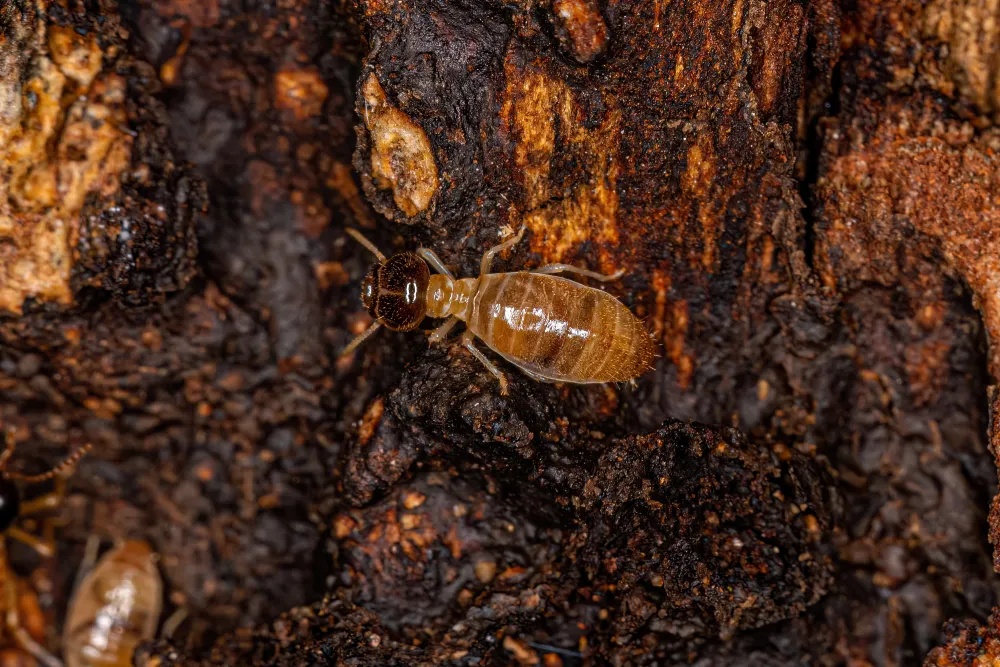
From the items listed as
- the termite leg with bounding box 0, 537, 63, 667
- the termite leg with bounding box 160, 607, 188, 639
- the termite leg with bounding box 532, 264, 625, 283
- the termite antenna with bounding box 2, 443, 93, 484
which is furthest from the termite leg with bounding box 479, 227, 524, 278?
the termite leg with bounding box 0, 537, 63, 667

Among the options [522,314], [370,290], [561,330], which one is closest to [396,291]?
[370,290]

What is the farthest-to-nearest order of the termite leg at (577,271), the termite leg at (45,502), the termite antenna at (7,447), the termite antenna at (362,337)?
the termite leg at (45,502), the termite antenna at (7,447), the termite antenna at (362,337), the termite leg at (577,271)

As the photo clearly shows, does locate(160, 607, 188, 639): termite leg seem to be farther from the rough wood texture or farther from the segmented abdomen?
the segmented abdomen

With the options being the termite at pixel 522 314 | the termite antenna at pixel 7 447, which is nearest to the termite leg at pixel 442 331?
the termite at pixel 522 314

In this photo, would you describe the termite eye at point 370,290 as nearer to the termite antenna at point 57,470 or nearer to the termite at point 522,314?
the termite at point 522,314

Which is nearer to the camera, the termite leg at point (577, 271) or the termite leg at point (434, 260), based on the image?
the termite leg at point (577, 271)

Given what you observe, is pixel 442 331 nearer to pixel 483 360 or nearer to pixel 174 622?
pixel 483 360

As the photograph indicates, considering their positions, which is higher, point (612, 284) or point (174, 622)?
point (612, 284)
